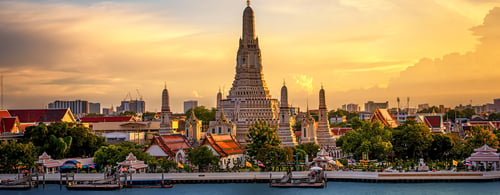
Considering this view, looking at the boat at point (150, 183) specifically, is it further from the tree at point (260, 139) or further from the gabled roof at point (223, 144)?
the tree at point (260, 139)

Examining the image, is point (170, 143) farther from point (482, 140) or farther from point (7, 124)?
point (482, 140)

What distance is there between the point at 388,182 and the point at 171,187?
19244 millimetres

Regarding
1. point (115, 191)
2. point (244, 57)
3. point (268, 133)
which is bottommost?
point (115, 191)

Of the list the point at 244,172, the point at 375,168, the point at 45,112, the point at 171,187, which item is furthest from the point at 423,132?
the point at 45,112

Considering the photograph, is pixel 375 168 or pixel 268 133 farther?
pixel 268 133

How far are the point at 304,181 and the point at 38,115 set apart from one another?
186 feet

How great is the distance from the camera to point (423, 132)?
83.0 meters

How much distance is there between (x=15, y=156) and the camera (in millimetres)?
72812

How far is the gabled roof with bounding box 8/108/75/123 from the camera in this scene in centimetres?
10931

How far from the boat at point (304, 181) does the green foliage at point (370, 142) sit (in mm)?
12072

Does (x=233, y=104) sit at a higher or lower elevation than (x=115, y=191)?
higher

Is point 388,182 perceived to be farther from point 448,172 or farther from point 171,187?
point 171,187

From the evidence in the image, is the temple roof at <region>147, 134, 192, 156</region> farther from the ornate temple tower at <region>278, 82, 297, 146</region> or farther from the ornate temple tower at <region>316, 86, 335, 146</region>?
the ornate temple tower at <region>316, 86, 335, 146</region>

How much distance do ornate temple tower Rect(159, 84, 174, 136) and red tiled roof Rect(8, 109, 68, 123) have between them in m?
17.2
